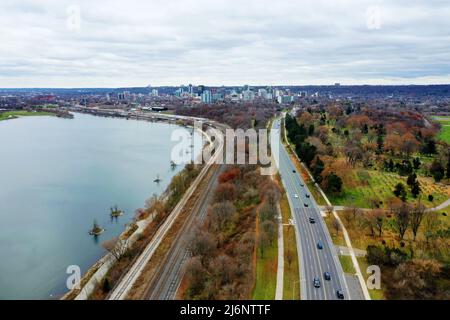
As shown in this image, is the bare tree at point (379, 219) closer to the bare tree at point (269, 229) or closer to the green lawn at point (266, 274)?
the bare tree at point (269, 229)

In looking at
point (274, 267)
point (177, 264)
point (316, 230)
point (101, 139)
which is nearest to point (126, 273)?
point (177, 264)

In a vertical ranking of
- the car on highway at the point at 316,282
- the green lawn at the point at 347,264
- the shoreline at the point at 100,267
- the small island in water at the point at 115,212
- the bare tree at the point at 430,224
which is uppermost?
the bare tree at the point at 430,224

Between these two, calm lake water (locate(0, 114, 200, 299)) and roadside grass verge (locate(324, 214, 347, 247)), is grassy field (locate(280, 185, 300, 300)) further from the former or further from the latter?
calm lake water (locate(0, 114, 200, 299))

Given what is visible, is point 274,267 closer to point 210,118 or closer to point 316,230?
point 316,230

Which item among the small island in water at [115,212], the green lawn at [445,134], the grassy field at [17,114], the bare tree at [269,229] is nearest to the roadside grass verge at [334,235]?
the bare tree at [269,229]

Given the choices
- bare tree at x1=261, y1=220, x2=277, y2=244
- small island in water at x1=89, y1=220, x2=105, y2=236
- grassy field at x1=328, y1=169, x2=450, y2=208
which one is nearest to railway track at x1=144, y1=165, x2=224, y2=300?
bare tree at x1=261, y1=220, x2=277, y2=244

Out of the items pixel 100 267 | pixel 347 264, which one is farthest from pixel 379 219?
pixel 100 267
